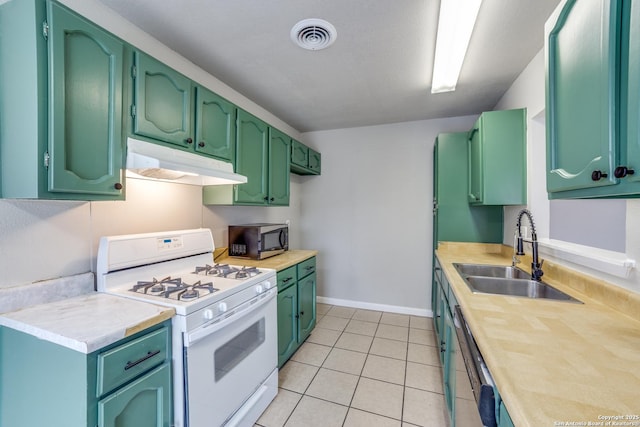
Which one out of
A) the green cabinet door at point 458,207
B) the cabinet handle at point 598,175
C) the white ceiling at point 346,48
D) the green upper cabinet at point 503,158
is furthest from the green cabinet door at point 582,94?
the green cabinet door at point 458,207

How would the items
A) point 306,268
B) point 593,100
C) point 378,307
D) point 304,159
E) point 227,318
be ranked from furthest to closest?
point 378,307 < point 304,159 < point 306,268 < point 227,318 < point 593,100

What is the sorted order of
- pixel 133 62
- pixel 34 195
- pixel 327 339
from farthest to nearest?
pixel 327 339 → pixel 133 62 → pixel 34 195

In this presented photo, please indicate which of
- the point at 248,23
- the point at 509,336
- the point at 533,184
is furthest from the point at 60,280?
the point at 533,184

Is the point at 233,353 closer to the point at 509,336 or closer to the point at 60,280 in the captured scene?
the point at 60,280

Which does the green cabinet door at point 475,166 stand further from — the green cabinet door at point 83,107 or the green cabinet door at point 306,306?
the green cabinet door at point 83,107

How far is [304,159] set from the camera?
3.17 meters

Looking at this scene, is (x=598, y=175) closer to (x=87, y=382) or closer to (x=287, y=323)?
(x=87, y=382)

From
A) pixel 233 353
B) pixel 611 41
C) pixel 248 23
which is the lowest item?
pixel 233 353

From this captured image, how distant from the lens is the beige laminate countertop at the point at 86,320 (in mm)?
910

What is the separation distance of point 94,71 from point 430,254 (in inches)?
129

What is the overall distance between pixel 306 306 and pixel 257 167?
138 cm

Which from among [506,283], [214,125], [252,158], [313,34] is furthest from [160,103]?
[506,283]

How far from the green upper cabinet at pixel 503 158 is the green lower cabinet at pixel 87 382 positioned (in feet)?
7.51

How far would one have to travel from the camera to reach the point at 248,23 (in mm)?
1543
